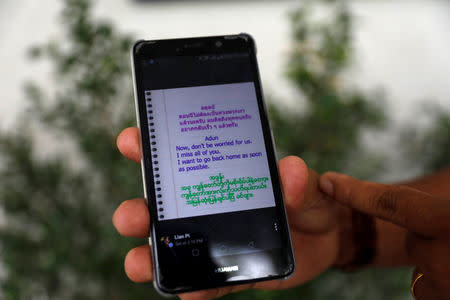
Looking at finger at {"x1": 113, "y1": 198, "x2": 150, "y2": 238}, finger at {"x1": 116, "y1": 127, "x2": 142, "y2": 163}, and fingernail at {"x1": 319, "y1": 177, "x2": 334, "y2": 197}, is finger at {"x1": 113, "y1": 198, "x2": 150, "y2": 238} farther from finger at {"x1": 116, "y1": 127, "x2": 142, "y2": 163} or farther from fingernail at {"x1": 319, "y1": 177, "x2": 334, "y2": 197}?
fingernail at {"x1": 319, "y1": 177, "x2": 334, "y2": 197}

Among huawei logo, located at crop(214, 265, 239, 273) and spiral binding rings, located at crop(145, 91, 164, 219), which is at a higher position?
spiral binding rings, located at crop(145, 91, 164, 219)

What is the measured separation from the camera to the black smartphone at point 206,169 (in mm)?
603

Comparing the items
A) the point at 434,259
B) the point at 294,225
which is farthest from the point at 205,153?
the point at 434,259

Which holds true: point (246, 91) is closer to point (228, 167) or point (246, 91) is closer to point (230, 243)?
point (228, 167)

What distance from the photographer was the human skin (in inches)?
23.5

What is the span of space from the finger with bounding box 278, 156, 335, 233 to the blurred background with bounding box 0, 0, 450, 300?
237mm

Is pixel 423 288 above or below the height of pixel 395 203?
below

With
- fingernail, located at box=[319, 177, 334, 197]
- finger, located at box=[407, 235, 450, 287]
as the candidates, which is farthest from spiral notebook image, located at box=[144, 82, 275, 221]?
finger, located at box=[407, 235, 450, 287]

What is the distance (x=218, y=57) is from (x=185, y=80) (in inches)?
3.3

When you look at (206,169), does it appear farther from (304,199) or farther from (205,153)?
(304,199)

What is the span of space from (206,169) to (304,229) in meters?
0.26

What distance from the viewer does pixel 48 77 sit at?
5.09 ft

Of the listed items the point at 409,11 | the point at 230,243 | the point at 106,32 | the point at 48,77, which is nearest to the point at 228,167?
the point at 230,243

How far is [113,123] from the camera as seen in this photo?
1.08 m
